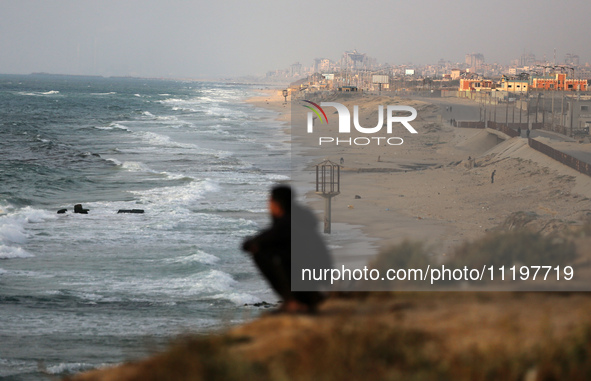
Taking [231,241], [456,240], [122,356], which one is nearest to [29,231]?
[231,241]

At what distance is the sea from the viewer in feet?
42.2

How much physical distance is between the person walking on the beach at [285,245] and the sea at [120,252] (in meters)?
0.68

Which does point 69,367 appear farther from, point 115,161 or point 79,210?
point 115,161

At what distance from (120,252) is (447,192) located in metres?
15.1

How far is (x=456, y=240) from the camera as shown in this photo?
19422 mm

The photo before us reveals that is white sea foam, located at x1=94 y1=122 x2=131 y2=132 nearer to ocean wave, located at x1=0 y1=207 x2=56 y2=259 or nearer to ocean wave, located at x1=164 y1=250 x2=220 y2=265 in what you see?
ocean wave, located at x1=0 y1=207 x2=56 y2=259

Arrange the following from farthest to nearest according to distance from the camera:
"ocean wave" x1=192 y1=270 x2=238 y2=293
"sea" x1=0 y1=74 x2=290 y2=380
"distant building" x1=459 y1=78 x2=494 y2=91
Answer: "distant building" x1=459 y1=78 x2=494 y2=91 → "ocean wave" x1=192 y1=270 x2=238 y2=293 → "sea" x1=0 y1=74 x2=290 y2=380

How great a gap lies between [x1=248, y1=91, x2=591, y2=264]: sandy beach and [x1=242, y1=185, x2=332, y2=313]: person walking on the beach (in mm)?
10407

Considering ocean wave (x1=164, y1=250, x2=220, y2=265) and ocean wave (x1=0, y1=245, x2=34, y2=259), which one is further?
ocean wave (x1=0, y1=245, x2=34, y2=259)

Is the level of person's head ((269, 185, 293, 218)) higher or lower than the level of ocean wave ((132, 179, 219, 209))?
higher

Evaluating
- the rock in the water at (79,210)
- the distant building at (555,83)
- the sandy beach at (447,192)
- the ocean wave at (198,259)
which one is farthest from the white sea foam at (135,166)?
the distant building at (555,83)

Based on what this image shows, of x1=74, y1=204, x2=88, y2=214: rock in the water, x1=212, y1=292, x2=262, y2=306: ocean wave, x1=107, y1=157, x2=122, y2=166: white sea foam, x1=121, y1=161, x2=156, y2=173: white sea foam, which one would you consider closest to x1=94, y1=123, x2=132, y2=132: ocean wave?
x1=107, y1=157, x2=122, y2=166: white sea foam

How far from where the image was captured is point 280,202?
5.38 meters

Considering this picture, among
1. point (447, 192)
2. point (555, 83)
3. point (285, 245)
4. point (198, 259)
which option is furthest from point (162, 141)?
point (555, 83)
